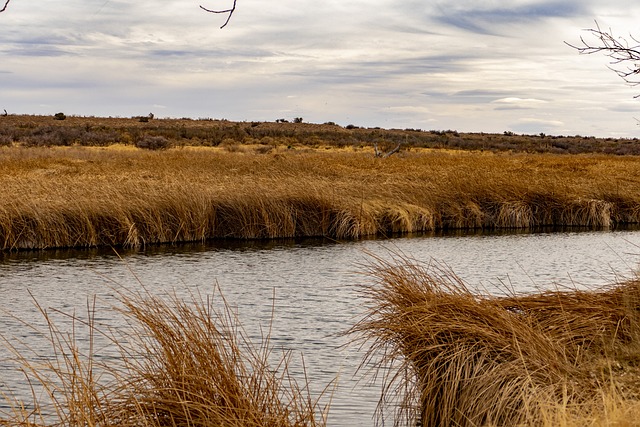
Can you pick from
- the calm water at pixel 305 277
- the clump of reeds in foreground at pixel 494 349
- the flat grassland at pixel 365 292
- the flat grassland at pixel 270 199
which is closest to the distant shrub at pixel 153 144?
the flat grassland at pixel 365 292

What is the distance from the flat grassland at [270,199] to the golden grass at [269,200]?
0.03 m

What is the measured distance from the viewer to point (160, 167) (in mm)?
28422

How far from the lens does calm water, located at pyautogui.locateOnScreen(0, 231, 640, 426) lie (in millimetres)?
9383

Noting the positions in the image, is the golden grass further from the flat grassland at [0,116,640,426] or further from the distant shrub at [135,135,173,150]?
the distant shrub at [135,135,173,150]

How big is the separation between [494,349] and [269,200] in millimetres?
14674

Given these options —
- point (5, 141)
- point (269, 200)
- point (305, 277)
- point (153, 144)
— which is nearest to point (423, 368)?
point (305, 277)

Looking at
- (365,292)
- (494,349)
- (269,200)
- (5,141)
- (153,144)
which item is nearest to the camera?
(494,349)

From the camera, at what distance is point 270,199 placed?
68.5ft

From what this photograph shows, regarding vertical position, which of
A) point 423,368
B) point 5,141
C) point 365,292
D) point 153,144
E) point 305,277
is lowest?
point 305,277

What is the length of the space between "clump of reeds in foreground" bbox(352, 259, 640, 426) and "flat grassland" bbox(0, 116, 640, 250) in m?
8.19

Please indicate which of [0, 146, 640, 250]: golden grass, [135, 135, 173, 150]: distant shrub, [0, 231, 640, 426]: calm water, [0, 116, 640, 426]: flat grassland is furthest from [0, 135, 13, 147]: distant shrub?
[0, 231, 640, 426]: calm water

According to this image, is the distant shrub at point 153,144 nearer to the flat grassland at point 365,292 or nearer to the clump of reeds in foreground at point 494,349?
the flat grassland at point 365,292

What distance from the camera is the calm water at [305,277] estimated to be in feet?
30.8

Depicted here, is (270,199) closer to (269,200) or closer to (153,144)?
(269,200)
